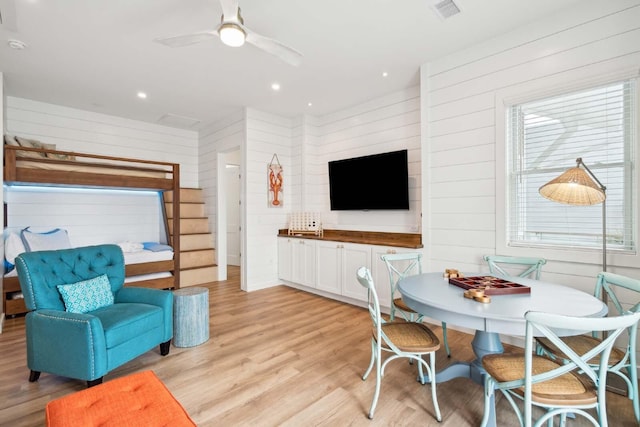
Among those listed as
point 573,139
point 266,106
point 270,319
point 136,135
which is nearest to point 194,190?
point 136,135

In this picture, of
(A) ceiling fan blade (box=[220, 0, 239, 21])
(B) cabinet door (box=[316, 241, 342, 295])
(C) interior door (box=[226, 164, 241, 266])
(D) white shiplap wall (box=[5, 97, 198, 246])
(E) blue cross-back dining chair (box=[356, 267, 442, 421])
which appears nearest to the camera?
(E) blue cross-back dining chair (box=[356, 267, 442, 421])

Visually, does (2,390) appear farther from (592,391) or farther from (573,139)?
(573,139)

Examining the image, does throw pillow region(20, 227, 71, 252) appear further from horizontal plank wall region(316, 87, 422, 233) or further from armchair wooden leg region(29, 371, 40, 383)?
horizontal plank wall region(316, 87, 422, 233)

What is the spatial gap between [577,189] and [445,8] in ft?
5.81

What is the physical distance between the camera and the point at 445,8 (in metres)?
2.62

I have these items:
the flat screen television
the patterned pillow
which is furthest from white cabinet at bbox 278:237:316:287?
the patterned pillow

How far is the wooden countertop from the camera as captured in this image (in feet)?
12.7

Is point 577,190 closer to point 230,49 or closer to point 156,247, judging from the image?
point 230,49

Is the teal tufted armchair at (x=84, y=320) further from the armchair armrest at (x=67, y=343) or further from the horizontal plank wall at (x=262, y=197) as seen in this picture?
the horizontal plank wall at (x=262, y=197)

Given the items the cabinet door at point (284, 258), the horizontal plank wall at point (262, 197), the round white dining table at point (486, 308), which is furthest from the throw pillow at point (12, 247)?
the round white dining table at point (486, 308)

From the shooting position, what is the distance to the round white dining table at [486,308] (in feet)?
5.30

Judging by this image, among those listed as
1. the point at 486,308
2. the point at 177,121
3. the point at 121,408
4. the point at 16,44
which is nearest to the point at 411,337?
the point at 486,308

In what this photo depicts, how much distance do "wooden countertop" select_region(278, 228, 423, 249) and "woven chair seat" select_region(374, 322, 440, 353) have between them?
58.5 inches

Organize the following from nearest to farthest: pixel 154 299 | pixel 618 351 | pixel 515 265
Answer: pixel 618 351, pixel 154 299, pixel 515 265
